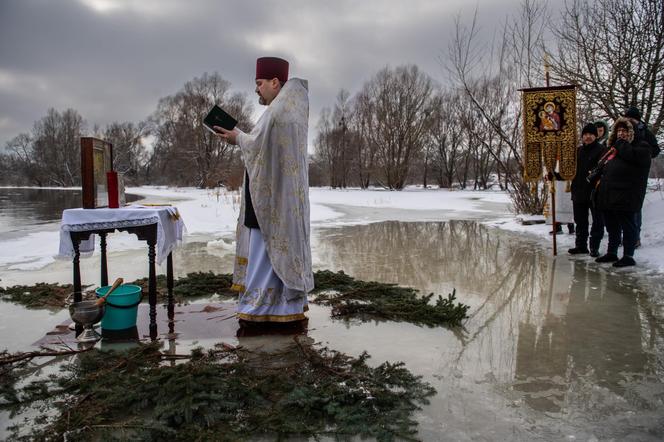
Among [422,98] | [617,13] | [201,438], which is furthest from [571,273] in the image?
[422,98]

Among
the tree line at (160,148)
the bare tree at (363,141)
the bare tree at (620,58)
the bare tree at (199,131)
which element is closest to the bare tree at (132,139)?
the tree line at (160,148)

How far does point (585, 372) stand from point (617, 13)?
9069 millimetres

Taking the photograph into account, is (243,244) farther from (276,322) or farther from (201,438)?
(201,438)

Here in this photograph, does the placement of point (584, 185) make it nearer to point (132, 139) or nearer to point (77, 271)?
point (77, 271)

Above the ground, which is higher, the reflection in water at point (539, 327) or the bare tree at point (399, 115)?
the bare tree at point (399, 115)

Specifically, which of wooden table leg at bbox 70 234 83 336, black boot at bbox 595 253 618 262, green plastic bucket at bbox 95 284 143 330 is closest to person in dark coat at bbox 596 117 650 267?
black boot at bbox 595 253 618 262

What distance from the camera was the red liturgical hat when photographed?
3.97m

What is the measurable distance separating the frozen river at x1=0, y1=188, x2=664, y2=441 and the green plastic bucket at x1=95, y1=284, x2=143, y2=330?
578 mm

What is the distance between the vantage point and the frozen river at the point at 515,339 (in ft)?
7.79

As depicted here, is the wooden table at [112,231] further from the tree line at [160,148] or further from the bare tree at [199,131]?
the bare tree at [199,131]

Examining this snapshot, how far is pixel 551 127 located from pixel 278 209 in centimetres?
559

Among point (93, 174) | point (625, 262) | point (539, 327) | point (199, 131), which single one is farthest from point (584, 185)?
point (199, 131)

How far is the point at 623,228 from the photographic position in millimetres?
6172

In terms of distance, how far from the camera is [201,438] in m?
2.14
